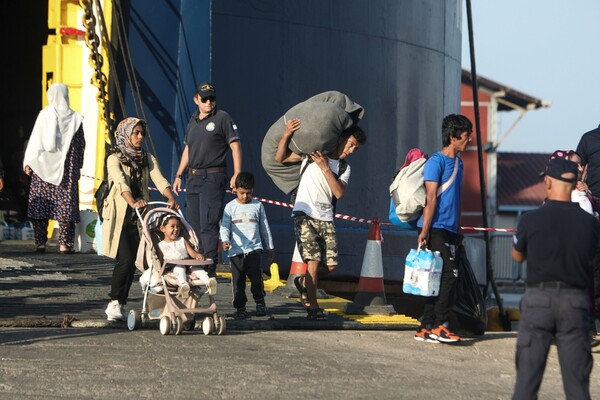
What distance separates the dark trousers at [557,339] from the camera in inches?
256

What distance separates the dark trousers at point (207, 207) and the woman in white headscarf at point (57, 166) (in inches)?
161

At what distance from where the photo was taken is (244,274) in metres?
10.7

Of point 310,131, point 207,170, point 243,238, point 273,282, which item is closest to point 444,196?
point 310,131

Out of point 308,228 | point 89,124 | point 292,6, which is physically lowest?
point 308,228

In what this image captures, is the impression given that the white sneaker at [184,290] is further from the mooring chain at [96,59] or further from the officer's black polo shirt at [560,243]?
the mooring chain at [96,59]

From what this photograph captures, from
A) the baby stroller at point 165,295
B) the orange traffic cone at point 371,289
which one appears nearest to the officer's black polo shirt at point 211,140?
the orange traffic cone at point 371,289

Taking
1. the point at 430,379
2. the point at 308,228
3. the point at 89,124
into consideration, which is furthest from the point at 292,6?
the point at 430,379

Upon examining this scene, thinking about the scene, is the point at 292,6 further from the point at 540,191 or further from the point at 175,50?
the point at 540,191

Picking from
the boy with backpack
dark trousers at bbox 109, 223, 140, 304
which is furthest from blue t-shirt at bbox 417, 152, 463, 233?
dark trousers at bbox 109, 223, 140, 304

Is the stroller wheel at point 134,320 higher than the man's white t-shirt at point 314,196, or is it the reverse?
the man's white t-shirt at point 314,196

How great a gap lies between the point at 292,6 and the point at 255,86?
4.06ft

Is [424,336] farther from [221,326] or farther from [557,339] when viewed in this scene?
[557,339]

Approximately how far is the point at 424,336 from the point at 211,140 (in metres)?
3.01

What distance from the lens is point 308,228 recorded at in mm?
10484
